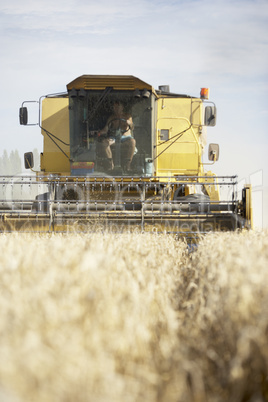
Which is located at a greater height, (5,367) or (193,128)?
(193,128)

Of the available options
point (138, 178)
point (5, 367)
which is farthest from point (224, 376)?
point (138, 178)

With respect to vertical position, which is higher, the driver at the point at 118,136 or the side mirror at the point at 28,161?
the driver at the point at 118,136

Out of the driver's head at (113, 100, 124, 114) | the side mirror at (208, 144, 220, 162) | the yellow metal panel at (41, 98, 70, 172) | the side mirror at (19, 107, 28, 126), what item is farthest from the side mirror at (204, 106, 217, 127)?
the side mirror at (19, 107, 28, 126)

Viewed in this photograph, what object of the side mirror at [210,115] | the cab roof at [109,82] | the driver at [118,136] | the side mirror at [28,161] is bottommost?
the side mirror at [28,161]

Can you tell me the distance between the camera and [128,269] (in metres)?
3.51

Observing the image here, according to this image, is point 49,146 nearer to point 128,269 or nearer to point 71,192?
point 71,192

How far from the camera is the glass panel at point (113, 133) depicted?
25.7ft

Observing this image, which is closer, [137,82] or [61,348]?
[61,348]

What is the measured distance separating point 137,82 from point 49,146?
6.18 ft

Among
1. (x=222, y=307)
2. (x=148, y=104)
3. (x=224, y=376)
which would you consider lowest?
(x=224, y=376)

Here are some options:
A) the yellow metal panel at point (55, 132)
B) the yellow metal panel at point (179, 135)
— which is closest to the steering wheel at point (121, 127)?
the yellow metal panel at point (179, 135)

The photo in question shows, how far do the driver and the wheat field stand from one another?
4.68 m

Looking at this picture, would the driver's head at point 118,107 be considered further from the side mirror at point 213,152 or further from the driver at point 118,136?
the side mirror at point 213,152

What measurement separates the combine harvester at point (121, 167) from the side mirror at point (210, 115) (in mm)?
15
